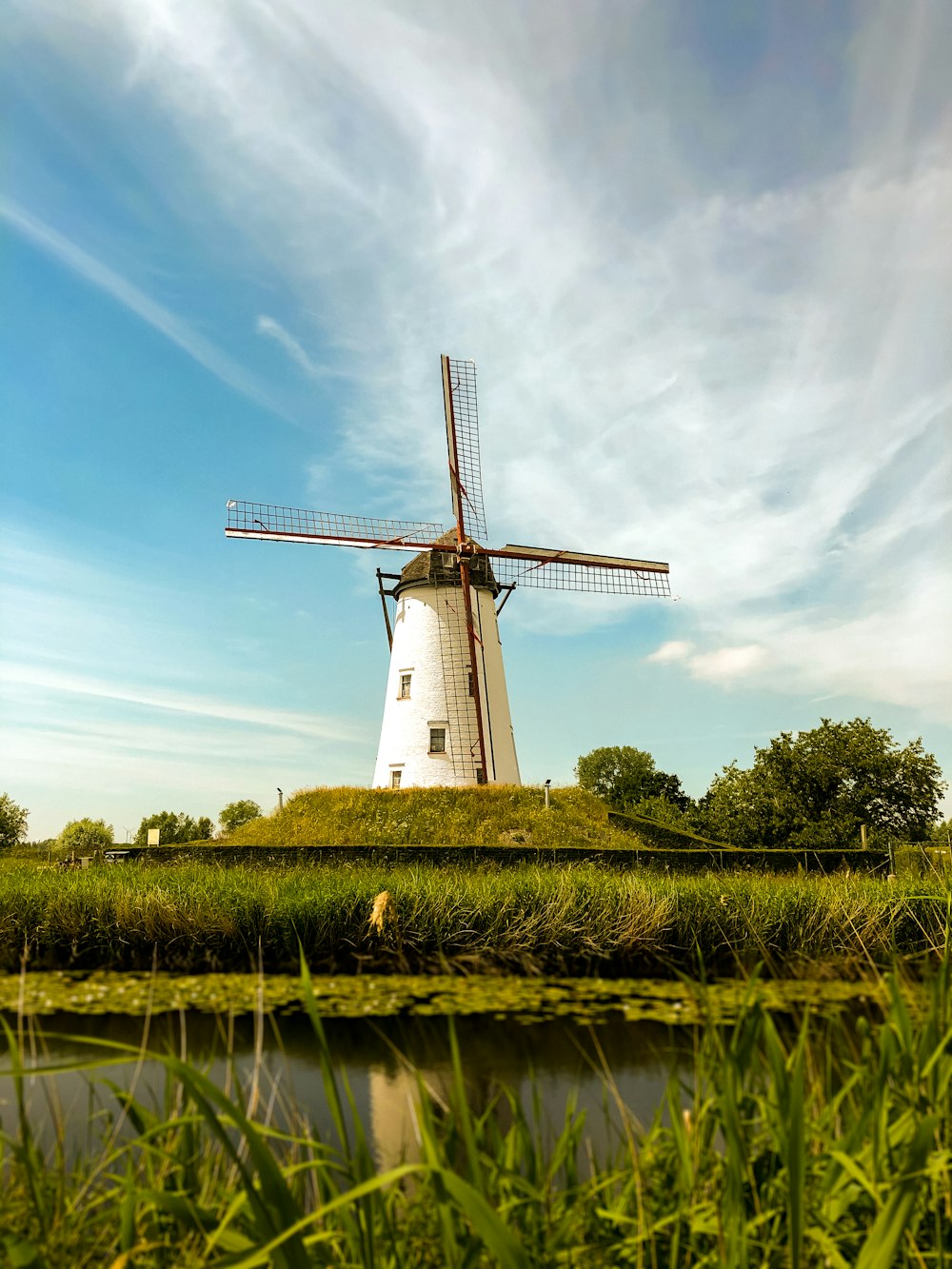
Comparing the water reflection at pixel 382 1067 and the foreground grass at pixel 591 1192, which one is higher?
the foreground grass at pixel 591 1192

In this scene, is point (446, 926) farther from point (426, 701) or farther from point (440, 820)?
point (426, 701)

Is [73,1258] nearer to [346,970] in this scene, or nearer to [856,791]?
[346,970]

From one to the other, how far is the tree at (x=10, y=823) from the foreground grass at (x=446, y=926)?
32.6m

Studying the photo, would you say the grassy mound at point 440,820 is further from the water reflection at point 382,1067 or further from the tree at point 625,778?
the tree at point 625,778

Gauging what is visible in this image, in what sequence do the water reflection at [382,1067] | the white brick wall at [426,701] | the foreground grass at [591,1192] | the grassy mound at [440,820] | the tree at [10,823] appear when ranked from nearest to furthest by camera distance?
the foreground grass at [591,1192] < the water reflection at [382,1067] < the grassy mound at [440,820] < the white brick wall at [426,701] < the tree at [10,823]

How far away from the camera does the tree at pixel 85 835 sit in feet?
97.2

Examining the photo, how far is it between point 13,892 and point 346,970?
4.85m

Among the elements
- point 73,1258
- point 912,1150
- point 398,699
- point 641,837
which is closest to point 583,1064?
point 73,1258

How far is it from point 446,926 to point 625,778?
40.0 metres

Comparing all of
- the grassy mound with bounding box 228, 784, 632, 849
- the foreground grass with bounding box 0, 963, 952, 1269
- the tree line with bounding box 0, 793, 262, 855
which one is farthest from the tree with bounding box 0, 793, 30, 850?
the foreground grass with bounding box 0, 963, 952, 1269

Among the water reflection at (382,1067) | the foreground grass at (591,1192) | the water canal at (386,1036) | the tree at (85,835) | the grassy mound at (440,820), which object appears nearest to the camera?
the foreground grass at (591,1192)

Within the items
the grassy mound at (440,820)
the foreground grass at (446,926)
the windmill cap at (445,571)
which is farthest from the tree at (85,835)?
the foreground grass at (446,926)

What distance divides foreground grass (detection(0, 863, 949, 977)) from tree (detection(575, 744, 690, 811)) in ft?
116

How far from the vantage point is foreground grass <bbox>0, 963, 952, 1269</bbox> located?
1.79m
